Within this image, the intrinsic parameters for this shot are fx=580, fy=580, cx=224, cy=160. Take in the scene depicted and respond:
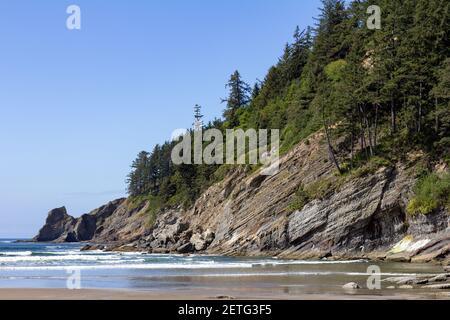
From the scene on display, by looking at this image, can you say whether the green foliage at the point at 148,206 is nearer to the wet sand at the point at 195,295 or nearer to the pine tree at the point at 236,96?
the pine tree at the point at 236,96

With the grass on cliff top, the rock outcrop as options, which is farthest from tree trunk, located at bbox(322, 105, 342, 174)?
the rock outcrop

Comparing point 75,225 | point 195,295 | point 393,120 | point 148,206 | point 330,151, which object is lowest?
point 75,225

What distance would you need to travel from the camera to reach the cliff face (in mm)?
49250

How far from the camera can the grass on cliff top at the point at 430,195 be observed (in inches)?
1865

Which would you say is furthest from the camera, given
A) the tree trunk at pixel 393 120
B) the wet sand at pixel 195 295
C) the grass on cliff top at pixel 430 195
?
the tree trunk at pixel 393 120

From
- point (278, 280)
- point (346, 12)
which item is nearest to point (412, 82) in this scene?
point (278, 280)

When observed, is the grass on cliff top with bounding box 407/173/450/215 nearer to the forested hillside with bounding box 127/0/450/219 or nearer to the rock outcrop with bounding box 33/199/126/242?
the forested hillside with bounding box 127/0/450/219

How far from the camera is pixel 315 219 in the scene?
2231 inches

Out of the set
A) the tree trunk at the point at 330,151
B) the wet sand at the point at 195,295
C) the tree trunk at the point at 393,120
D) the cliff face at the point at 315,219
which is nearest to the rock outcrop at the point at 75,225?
the cliff face at the point at 315,219

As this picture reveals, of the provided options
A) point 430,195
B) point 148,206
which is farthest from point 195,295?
point 148,206

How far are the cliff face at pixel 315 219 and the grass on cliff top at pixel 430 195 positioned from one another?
774 mm

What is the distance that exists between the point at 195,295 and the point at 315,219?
3451cm
